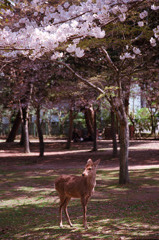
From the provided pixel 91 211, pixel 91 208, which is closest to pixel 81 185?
pixel 91 211

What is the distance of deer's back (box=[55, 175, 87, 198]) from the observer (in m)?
4.99

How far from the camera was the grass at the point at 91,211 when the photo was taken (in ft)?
17.2

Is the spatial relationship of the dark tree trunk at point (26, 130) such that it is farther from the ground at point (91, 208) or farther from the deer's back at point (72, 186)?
the deer's back at point (72, 186)

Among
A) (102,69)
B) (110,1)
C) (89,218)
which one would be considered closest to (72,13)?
(110,1)

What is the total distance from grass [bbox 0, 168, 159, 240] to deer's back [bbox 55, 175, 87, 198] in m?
0.66

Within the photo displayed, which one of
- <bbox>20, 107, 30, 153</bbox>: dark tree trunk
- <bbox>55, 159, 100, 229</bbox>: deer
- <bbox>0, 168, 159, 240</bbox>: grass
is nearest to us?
<bbox>55, 159, 100, 229</bbox>: deer

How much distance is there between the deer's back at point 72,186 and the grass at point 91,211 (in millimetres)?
664

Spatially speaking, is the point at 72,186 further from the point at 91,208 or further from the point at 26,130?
the point at 26,130

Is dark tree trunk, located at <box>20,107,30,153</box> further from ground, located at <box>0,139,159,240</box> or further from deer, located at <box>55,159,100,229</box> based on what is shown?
deer, located at <box>55,159,100,229</box>

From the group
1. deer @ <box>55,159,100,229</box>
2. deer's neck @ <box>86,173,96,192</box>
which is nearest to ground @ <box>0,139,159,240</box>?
deer @ <box>55,159,100,229</box>

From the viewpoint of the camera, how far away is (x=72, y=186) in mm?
5059

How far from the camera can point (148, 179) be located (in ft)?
35.2

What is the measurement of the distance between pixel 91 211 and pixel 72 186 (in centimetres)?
195

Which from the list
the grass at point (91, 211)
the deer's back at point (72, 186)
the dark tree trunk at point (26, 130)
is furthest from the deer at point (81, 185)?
the dark tree trunk at point (26, 130)
